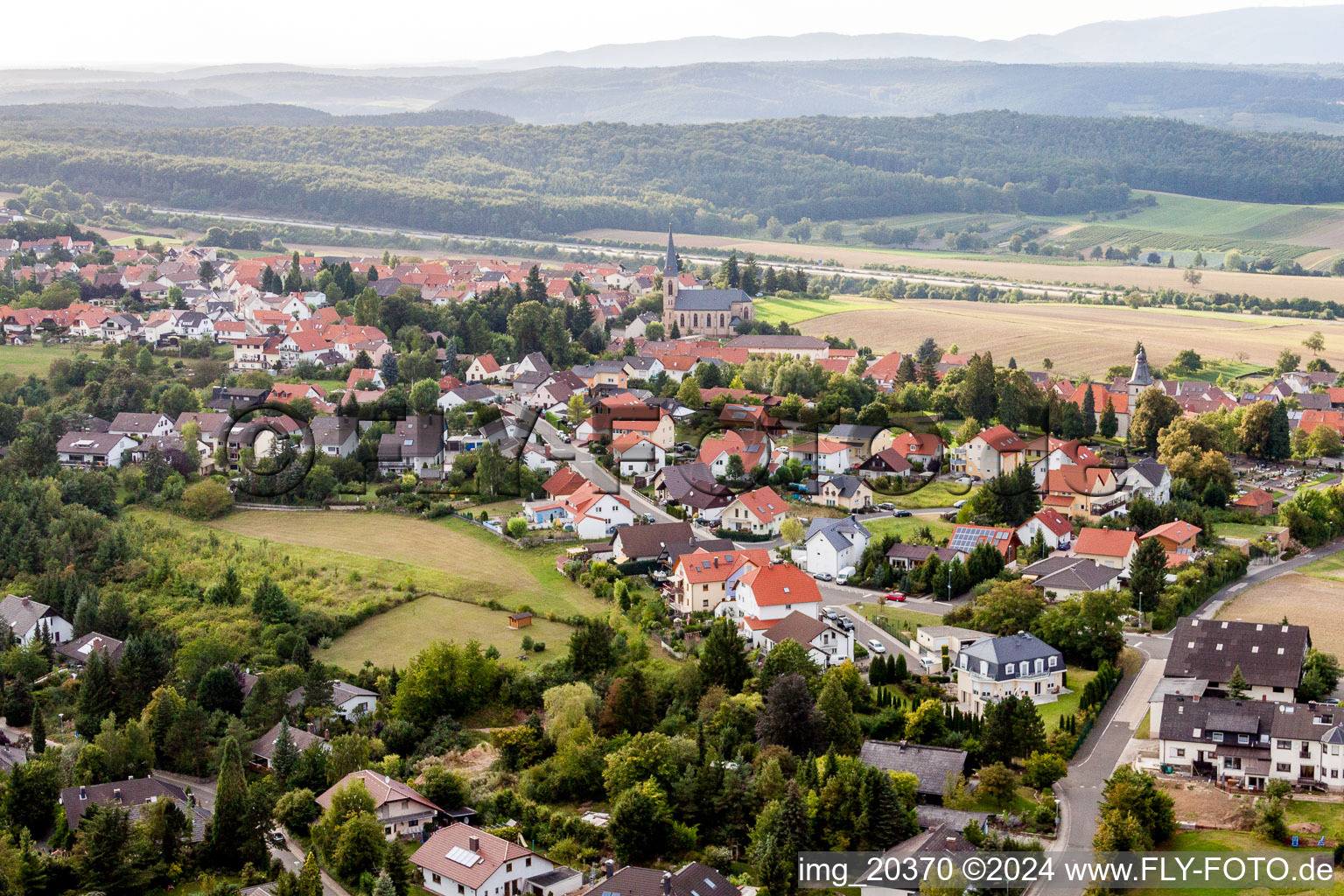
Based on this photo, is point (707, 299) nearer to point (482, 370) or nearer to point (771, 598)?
point (482, 370)

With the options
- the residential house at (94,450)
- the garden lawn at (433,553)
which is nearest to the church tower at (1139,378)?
the garden lawn at (433,553)

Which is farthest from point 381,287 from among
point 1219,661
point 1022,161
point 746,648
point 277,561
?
point 1022,161

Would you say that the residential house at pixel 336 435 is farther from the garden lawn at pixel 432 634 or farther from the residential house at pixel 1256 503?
the residential house at pixel 1256 503

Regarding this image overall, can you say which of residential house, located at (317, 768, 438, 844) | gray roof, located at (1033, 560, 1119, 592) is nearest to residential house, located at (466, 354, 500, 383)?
gray roof, located at (1033, 560, 1119, 592)

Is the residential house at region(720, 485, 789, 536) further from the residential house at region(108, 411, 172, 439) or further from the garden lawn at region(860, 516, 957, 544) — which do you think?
the residential house at region(108, 411, 172, 439)

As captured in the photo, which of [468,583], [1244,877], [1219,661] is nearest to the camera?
[1244,877]

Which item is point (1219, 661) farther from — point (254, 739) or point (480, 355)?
point (480, 355)
